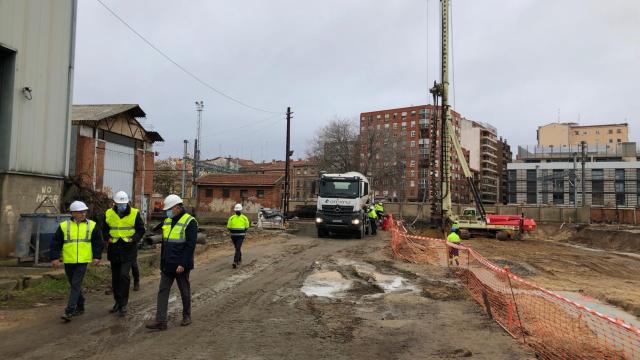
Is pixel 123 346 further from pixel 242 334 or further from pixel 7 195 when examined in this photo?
pixel 7 195

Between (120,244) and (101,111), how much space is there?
23.3m

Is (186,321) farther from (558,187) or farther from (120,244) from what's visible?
(558,187)

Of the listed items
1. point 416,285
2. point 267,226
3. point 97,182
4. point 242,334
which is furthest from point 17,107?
point 267,226

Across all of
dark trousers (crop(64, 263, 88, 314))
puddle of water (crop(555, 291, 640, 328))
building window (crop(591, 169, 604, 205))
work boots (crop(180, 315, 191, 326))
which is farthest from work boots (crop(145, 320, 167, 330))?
building window (crop(591, 169, 604, 205))

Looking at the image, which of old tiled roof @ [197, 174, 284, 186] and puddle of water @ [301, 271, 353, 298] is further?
old tiled roof @ [197, 174, 284, 186]

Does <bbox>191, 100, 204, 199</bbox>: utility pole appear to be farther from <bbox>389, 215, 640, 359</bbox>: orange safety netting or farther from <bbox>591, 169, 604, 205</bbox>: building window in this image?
<bbox>591, 169, 604, 205</bbox>: building window

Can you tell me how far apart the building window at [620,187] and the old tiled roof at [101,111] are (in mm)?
108807

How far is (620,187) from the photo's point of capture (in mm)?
106688

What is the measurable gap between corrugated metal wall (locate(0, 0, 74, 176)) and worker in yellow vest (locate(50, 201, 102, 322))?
5985mm

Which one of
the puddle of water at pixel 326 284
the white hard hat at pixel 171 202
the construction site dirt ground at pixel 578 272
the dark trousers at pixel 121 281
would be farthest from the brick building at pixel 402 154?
the white hard hat at pixel 171 202

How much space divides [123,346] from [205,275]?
19.0 ft

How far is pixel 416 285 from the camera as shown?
1122 cm

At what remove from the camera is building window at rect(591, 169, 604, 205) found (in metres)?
108

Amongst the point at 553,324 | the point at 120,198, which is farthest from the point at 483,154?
the point at 120,198
